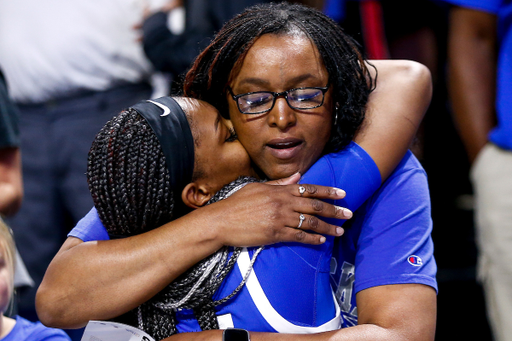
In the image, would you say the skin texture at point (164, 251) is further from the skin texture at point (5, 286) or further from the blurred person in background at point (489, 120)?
the blurred person in background at point (489, 120)

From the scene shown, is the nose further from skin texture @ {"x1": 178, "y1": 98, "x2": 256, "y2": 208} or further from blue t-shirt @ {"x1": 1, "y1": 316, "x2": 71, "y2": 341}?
blue t-shirt @ {"x1": 1, "y1": 316, "x2": 71, "y2": 341}

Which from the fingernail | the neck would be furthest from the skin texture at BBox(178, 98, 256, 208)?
the neck

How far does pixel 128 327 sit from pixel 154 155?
1.66 ft

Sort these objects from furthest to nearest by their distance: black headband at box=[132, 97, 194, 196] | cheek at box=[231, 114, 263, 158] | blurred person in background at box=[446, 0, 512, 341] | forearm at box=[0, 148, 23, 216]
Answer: blurred person in background at box=[446, 0, 512, 341] < forearm at box=[0, 148, 23, 216] < cheek at box=[231, 114, 263, 158] < black headband at box=[132, 97, 194, 196]

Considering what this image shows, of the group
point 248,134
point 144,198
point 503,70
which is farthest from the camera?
point 503,70

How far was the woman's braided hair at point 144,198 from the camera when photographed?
1.63m

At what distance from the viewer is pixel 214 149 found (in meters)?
1.82

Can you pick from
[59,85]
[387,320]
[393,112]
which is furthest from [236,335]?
[59,85]

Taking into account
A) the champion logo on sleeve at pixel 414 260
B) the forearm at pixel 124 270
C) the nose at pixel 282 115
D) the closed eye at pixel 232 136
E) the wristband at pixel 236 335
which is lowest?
the wristband at pixel 236 335

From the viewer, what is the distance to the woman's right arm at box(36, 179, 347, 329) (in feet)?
5.26

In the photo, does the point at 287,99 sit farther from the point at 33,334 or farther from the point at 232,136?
the point at 33,334

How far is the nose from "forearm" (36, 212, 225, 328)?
42 cm

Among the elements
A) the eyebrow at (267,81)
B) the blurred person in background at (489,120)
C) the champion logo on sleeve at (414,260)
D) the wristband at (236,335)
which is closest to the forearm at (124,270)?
the wristband at (236,335)

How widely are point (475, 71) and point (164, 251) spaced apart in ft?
6.77
